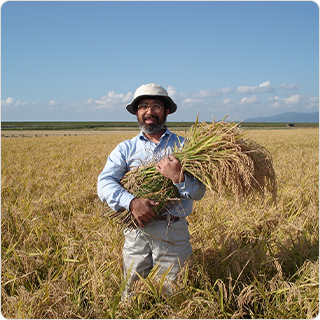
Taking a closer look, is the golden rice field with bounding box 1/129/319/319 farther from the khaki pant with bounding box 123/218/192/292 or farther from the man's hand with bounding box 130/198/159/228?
the man's hand with bounding box 130/198/159/228

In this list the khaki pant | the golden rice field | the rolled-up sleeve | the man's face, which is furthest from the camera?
the man's face

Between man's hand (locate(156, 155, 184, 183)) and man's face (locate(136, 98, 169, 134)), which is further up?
man's face (locate(136, 98, 169, 134))

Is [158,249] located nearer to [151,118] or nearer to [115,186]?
[115,186]

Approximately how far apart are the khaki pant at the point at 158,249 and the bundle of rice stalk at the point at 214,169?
0.44 feet

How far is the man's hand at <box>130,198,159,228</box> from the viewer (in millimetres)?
1942

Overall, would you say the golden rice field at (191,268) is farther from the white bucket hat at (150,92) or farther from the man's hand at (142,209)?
the white bucket hat at (150,92)

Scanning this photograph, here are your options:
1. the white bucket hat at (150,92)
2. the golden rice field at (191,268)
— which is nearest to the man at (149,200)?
the white bucket hat at (150,92)

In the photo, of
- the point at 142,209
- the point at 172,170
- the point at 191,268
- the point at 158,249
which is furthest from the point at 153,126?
the point at 191,268

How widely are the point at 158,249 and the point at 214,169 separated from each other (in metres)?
0.85

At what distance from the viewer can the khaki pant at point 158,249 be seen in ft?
6.89

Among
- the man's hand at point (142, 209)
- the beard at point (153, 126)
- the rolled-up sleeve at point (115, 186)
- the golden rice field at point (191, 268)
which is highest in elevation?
the beard at point (153, 126)

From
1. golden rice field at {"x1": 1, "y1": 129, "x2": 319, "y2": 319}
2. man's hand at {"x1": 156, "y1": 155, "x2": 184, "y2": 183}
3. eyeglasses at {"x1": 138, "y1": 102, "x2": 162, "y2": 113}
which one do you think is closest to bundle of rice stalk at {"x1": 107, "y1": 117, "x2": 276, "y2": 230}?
man's hand at {"x1": 156, "y1": 155, "x2": 184, "y2": 183}

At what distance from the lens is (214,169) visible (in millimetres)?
1893

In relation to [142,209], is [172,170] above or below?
above
